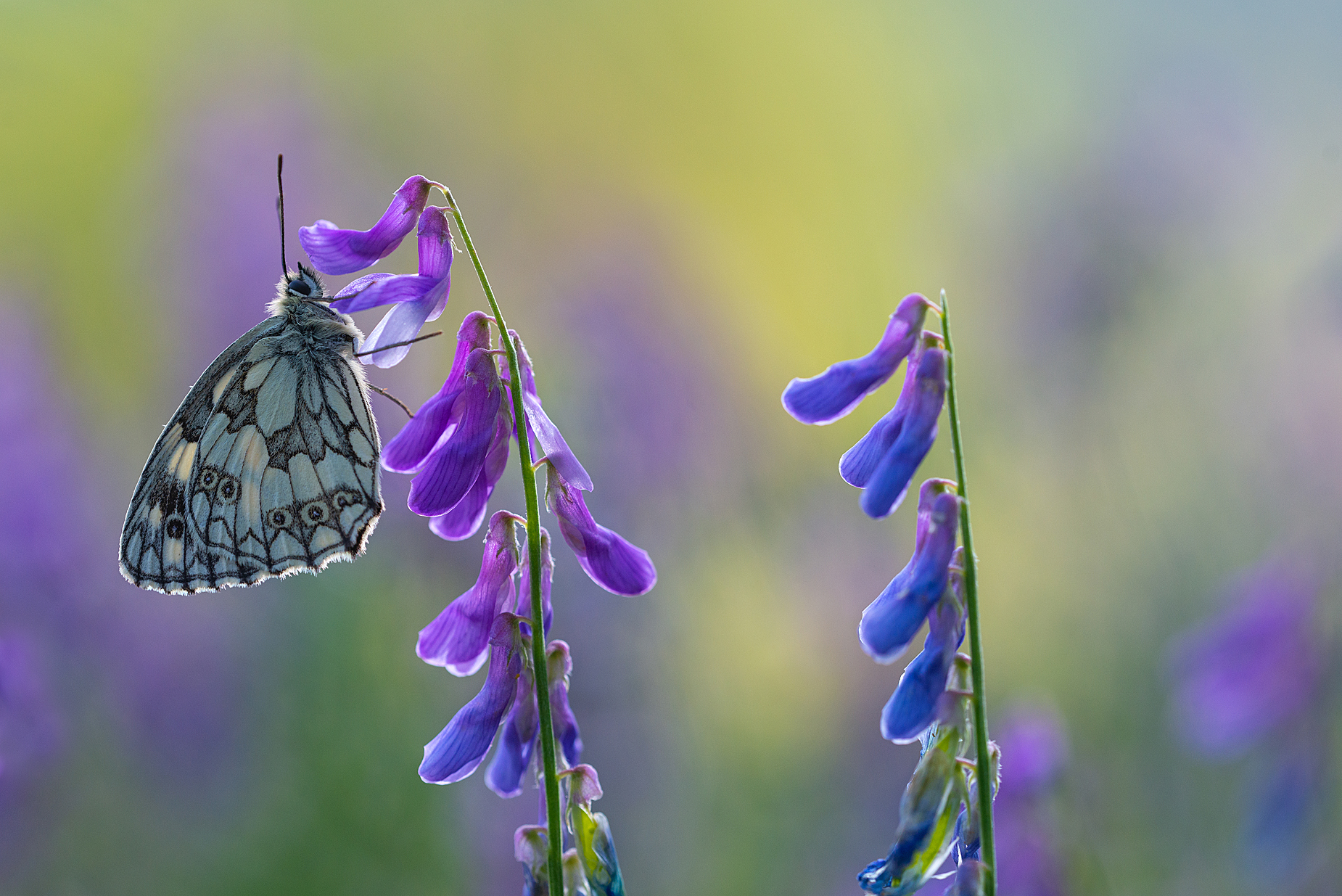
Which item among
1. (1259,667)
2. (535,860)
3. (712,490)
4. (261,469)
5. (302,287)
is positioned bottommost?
(535,860)

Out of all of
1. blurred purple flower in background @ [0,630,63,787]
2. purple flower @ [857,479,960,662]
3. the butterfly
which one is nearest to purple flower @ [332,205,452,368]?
the butterfly

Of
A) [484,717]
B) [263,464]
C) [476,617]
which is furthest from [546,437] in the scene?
[263,464]

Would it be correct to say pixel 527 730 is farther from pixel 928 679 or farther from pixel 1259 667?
pixel 1259 667

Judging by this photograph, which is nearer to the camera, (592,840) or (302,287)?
(592,840)

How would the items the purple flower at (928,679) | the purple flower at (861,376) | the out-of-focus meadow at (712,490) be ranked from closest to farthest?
the purple flower at (928,679) → the purple flower at (861,376) → the out-of-focus meadow at (712,490)

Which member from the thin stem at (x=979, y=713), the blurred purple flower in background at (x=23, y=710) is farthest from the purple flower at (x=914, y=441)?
the blurred purple flower in background at (x=23, y=710)

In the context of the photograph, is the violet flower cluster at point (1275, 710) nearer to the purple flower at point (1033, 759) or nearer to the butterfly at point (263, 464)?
the purple flower at point (1033, 759)
